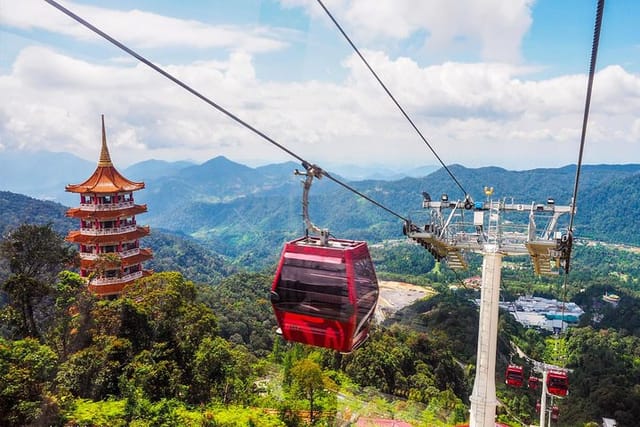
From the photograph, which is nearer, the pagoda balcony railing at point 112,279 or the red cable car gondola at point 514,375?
the red cable car gondola at point 514,375

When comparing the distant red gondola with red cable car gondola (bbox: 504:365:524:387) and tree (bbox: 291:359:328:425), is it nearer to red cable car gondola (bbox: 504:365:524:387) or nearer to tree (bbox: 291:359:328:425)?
red cable car gondola (bbox: 504:365:524:387)

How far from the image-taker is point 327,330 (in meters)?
5.33

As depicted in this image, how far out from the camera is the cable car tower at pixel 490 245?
702 cm

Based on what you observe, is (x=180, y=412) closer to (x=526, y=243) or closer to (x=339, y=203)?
(x=526, y=243)

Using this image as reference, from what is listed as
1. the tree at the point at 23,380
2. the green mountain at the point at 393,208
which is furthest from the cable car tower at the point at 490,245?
the green mountain at the point at 393,208

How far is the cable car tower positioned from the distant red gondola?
7.43ft

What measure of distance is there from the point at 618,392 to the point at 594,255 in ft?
198

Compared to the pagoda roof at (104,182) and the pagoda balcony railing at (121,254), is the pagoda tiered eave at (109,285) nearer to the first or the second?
the pagoda balcony railing at (121,254)

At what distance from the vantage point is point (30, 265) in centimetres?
1151

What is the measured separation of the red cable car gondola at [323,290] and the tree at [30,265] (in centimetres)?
762

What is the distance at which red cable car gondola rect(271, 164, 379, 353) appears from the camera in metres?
5.15

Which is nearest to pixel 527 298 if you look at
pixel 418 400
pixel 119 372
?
pixel 418 400

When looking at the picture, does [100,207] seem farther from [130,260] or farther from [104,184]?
[130,260]

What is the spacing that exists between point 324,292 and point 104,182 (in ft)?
39.0
